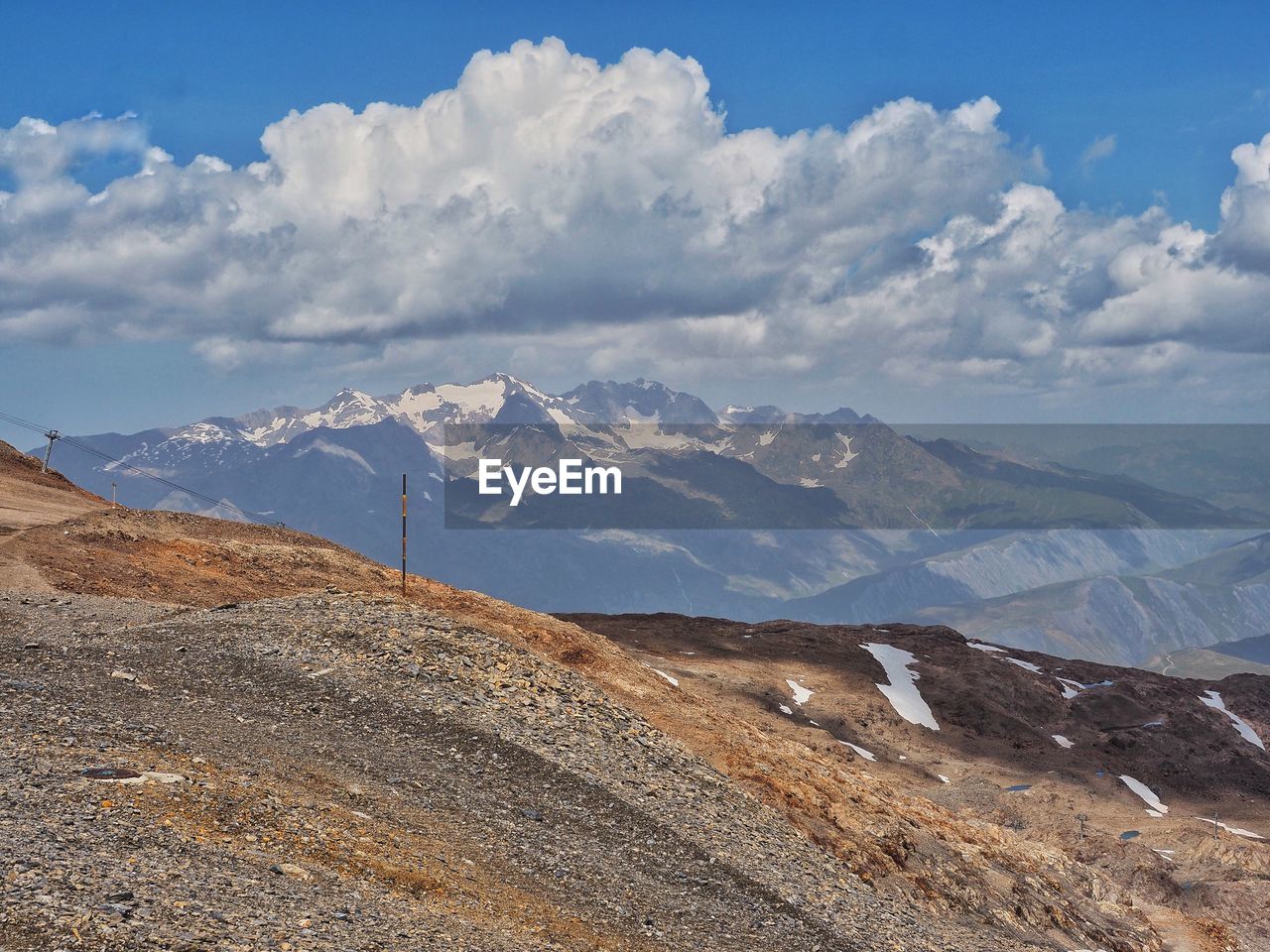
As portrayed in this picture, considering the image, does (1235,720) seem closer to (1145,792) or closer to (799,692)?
(1145,792)

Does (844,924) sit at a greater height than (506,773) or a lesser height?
lesser

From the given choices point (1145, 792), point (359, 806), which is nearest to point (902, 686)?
point (1145, 792)

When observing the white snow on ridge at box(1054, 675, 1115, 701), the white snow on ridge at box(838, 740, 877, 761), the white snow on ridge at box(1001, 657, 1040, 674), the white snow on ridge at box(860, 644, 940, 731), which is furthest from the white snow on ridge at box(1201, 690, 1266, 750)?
the white snow on ridge at box(838, 740, 877, 761)

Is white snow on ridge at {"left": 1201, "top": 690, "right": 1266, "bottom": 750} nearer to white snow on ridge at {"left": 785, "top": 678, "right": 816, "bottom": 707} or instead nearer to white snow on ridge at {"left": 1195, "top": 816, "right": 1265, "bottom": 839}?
white snow on ridge at {"left": 1195, "top": 816, "right": 1265, "bottom": 839}

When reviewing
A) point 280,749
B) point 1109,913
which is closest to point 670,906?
point 280,749

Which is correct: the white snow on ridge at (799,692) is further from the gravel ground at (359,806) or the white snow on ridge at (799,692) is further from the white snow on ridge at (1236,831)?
the gravel ground at (359,806)

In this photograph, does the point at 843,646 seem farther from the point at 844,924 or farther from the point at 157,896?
the point at 157,896

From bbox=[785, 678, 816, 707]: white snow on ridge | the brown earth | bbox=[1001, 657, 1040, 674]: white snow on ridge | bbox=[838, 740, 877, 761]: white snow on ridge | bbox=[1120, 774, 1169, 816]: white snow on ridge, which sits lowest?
bbox=[1120, 774, 1169, 816]: white snow on ridge
